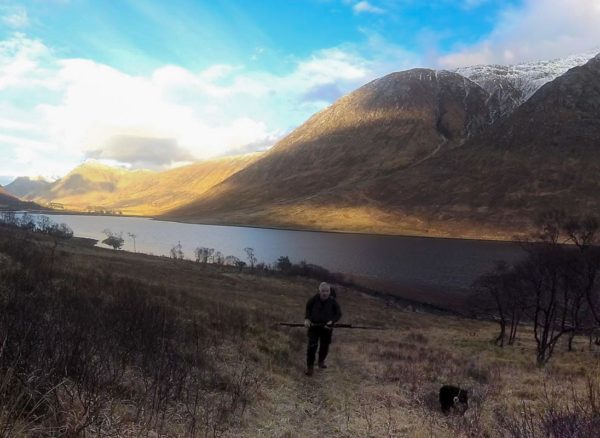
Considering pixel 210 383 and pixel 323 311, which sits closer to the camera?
pixel 210 383

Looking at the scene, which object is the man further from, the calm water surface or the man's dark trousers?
the calm water surface

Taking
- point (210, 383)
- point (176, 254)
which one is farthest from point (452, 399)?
point (176, 254)

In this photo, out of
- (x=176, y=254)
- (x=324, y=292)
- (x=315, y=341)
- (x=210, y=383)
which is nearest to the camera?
(x=210, y=383)

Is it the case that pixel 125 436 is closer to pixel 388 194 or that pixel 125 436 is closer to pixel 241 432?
pixel 241 432

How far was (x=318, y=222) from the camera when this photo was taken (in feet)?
567

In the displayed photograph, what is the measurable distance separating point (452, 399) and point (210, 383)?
14.9ft

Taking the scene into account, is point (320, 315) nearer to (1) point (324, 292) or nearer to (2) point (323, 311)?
(2) point (323, 311)

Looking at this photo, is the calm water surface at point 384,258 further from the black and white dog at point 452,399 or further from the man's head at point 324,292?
the black and white dog at point 452,399

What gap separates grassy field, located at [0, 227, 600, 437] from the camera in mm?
5102

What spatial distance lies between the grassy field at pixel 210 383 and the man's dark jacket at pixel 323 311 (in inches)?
54.0


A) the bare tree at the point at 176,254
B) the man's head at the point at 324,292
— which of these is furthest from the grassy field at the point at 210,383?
the bare tree at the point at 176,254

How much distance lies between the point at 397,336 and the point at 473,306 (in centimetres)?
2564

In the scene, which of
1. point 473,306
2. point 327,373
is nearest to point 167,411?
point 327,373

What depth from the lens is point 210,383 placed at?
8.50 meters
